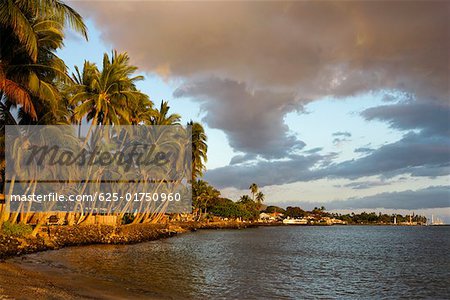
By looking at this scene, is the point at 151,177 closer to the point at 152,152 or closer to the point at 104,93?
the point at 152,152

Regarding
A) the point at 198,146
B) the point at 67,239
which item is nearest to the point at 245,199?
the point at 198,146

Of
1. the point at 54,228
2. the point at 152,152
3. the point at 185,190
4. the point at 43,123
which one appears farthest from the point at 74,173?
the point at 185,190

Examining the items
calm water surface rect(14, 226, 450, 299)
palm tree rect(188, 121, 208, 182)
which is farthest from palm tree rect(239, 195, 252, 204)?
calm water surface rect(14, 226, 450, 299)

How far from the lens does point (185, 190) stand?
3231 inches

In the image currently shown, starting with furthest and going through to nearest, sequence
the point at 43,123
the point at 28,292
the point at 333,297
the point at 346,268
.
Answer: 1. the point at 43,123
2. the point at 346,268
3. the point at 333,297
4. the point at 28,292

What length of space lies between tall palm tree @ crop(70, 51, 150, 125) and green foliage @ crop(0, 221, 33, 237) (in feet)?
40.3

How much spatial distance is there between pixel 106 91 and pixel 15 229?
1537 cm

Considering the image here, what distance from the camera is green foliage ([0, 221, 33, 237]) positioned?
22252 millimetres

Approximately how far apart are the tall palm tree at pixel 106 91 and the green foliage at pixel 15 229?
484 inches

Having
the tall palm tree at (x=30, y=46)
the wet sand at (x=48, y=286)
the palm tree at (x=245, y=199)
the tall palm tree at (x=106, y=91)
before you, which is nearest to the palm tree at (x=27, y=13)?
the tall palm tree at (x=30, y=46)

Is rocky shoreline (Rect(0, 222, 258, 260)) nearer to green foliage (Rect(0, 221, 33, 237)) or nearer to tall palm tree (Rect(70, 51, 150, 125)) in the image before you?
green foliage (Rect(0, 221, 33, 237))

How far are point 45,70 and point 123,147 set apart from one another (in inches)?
873

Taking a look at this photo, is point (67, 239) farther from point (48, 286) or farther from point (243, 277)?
point (48, 286)

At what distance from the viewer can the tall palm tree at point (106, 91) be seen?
112ft
